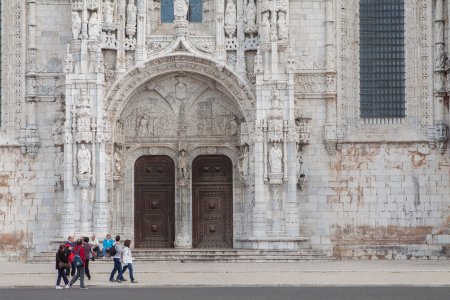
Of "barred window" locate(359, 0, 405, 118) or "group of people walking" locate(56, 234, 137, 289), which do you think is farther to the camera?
"barred window" locate(359, 0, 405, 118)

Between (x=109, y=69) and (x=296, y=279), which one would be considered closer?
(x=296, y=279)

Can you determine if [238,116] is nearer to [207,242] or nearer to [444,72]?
[207,242]

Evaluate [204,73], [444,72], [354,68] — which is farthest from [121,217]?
[444,72]

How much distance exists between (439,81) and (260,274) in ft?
43.8

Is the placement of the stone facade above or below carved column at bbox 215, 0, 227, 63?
below

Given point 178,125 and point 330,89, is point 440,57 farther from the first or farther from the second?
point 178,125

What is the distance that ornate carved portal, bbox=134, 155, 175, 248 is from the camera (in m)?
45.4

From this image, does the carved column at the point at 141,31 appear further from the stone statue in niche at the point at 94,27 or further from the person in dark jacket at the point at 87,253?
the person in dark jacket at the point at 87,253

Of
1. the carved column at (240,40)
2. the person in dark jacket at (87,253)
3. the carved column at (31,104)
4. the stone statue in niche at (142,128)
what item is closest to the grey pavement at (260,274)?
the person in dark jacket at (87,253)

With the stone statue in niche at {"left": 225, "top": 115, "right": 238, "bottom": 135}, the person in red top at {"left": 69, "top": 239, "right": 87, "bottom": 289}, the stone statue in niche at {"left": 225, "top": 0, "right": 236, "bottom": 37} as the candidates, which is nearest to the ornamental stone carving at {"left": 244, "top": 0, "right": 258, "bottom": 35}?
the stone statue in niche at {"left": 225, "top": 0, "right": 236, "bottom": 37}

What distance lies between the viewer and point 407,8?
150 feet

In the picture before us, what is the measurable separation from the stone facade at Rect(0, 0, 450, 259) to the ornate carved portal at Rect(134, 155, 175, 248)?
0.34m

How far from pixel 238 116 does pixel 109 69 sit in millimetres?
5332

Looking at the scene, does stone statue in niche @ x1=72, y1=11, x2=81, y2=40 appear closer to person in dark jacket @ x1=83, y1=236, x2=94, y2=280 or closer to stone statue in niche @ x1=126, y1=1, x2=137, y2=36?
stone statue in niche @ x1=126, y1=1, x2=137, y2=36
